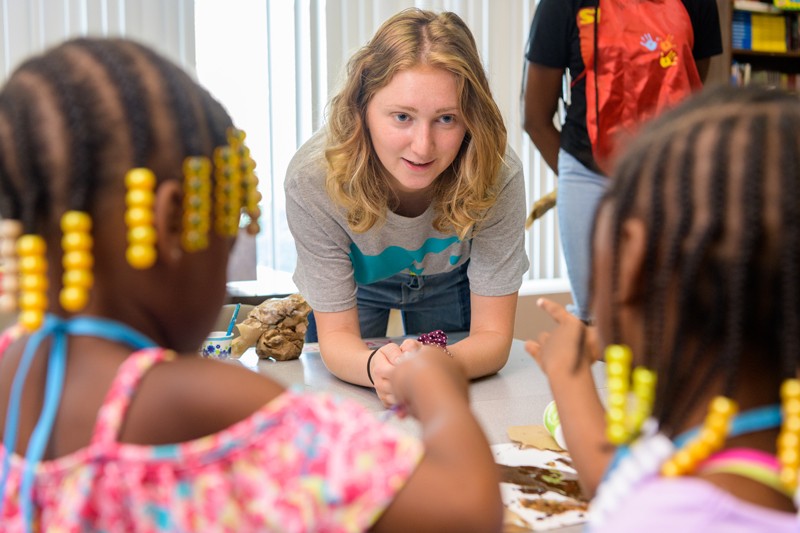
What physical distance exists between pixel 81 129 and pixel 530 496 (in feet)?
2.08

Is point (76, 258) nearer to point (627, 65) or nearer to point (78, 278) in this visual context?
point (78, 278)

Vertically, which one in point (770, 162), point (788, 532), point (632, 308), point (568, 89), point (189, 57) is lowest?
point (788, 532)

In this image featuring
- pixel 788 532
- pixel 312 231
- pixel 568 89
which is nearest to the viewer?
pixel 788 532

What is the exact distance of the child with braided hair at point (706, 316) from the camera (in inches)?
23.2

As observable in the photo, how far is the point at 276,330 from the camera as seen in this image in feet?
5.74

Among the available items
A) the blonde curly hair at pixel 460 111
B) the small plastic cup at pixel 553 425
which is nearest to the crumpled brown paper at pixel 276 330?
the blonde curly hair at pixel 460 111

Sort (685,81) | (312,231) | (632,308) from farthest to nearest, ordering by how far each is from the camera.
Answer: (685,81) < (312,231) < (632,308)

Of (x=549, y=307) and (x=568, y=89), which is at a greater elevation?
(x=568, y=89)

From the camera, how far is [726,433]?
2.02ft

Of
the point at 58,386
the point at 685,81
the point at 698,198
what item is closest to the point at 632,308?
Answer: the point at 698,198

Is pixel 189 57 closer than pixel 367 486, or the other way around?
pixel 367 486

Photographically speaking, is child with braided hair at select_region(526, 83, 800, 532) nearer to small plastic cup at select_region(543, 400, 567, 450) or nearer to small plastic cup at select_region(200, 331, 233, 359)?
small plastic cup at select_region(543, 400, 567, 450)

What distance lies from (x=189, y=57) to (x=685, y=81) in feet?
7.09

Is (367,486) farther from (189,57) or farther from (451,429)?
(189,57)
